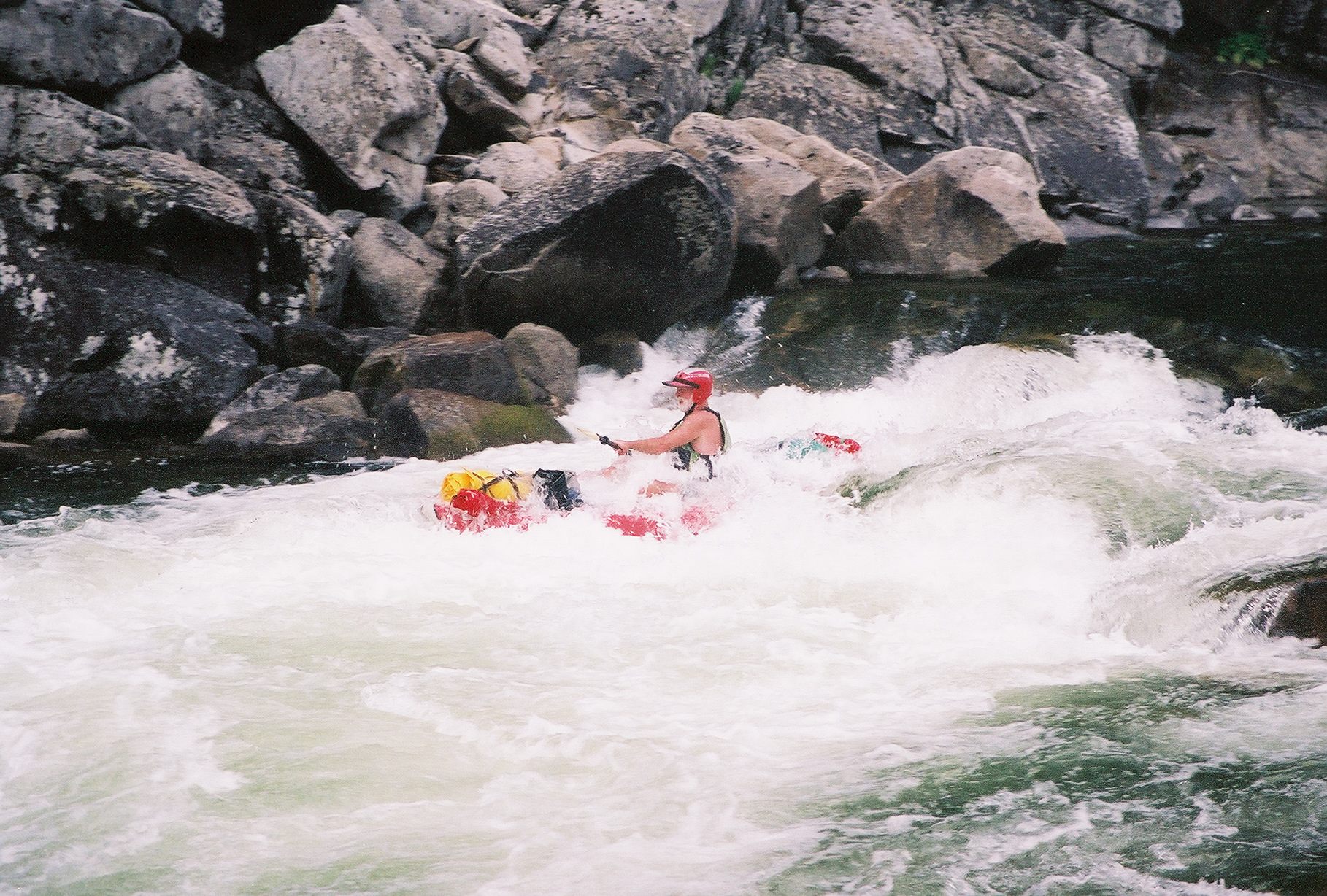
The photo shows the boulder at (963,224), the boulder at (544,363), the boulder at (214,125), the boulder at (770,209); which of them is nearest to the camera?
the boulder at (544,363)

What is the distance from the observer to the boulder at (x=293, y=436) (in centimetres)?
779

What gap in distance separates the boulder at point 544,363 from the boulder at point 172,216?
235 cm

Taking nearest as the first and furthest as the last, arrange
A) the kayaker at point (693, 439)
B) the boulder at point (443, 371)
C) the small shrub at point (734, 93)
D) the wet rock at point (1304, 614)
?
the wet rock at point (1304, 614) < the kayaker at point (693, 439) < the boulder at point (443, 371) < the small shrub at point (734, 93)

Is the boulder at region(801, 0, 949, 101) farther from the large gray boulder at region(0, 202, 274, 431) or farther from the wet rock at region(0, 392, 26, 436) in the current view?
the wet rock at region(0, 392, 26, 436)

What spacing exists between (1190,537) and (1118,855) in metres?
2.99

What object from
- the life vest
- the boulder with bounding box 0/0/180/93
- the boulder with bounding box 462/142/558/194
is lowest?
the life vest

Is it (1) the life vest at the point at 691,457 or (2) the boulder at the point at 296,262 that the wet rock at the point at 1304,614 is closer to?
(1) the life vest at the point at 691,457

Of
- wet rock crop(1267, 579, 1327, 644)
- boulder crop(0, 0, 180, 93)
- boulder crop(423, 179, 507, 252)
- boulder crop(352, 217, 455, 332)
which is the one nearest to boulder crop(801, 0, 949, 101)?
boulder crop(423, 179, 507, 252)

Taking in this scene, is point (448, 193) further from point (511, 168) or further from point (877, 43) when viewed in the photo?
point (877, 43)

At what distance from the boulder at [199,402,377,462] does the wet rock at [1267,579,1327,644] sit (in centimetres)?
596

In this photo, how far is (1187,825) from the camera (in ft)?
→ 9.26

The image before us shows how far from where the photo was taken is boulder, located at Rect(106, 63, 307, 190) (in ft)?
32.3

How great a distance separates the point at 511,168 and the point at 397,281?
2336 mm

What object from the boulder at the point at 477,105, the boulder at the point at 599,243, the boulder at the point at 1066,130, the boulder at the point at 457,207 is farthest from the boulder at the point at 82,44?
the boulder at the point at 1066,130
